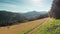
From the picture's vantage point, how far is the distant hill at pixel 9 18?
53.5 ft

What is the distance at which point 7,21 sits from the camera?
16.5m

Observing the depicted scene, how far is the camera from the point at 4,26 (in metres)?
16.4

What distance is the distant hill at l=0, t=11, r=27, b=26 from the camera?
16.3 m

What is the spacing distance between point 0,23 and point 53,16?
20.6 feet

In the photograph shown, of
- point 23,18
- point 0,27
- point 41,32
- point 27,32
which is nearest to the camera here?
point 41,32

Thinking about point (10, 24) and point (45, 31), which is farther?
point (10, 24)

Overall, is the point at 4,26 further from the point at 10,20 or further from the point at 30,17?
the point at 30,17

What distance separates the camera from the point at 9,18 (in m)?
16.9

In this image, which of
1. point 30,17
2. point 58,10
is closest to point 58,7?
point 58,10

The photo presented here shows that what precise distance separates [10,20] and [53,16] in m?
5.12

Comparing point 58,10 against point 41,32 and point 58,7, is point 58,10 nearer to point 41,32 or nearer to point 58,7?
point 58,7

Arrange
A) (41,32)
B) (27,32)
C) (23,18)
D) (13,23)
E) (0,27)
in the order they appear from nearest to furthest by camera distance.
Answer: (41,32)
(27,32)
(0,27)
(13,23)
(23,18)

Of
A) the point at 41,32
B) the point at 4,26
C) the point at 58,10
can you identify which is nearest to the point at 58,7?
the point at 58,10

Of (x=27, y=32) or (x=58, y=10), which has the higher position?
(x=58, y=10)
